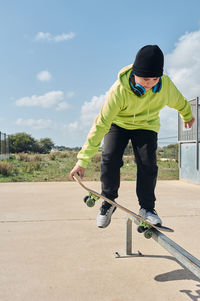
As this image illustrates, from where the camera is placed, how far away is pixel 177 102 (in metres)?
2.66

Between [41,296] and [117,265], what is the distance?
72 centimetres

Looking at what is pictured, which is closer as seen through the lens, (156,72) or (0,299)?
(0,299)

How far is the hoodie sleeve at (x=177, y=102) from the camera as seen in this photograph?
259cm

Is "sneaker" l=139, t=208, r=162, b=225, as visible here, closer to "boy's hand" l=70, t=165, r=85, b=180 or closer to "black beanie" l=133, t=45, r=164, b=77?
"boy's hand" l=70, t=165, r=85, b=180

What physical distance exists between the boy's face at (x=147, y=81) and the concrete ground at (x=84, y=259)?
1.43 meters

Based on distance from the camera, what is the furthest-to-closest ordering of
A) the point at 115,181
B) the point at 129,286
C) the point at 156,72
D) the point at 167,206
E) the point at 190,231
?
the point at 167,206
the point at 190,231
the point at 115,181
the point at 156,72
the point at 129,286

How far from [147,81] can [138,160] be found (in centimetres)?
71

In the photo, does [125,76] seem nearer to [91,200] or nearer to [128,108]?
[128,108]

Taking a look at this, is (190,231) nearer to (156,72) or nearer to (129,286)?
(129,286)

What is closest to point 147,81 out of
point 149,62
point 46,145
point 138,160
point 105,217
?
point 149,62

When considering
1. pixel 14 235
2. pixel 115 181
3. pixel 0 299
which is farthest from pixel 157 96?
pixel 14 235

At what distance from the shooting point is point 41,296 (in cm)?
192

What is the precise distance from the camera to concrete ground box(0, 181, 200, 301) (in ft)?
6.51

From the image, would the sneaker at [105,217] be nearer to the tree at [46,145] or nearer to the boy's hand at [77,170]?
the boy's hand at [77,170]
